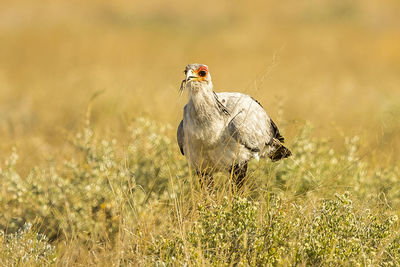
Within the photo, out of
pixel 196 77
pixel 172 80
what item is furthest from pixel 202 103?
pixel 172 80

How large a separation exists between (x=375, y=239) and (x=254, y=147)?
1546mm

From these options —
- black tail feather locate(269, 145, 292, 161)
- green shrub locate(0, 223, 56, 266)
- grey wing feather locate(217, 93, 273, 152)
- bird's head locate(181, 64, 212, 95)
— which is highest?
bird's head locate(181, 64, 212, 95)

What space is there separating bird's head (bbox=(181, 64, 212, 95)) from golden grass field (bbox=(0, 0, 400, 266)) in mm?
250

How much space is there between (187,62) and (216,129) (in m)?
9.00

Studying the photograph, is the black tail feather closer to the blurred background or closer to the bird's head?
the blurred background

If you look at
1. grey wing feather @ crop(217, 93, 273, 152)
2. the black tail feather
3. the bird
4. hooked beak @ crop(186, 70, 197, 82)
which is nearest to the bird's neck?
the bird

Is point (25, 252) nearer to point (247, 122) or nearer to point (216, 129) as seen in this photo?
point (216, 129)

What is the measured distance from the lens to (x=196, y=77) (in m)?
4.39

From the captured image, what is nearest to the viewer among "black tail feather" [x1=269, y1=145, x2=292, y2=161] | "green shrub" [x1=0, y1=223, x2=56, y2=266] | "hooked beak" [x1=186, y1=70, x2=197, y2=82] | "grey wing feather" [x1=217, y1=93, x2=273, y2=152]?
"green shrub" [x1=0, y1=223, x2=56, y2=266]

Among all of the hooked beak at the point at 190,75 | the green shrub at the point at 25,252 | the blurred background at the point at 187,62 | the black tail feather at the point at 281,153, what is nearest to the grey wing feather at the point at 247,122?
the black tail feather at the point at 281,153

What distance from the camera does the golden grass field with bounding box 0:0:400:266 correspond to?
15.4 feet

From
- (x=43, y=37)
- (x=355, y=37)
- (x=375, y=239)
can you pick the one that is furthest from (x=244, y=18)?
(x=375, y=239)

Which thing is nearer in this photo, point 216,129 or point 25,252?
point 25,252

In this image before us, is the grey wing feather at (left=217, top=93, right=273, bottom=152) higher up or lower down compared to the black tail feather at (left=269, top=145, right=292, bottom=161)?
higher up
